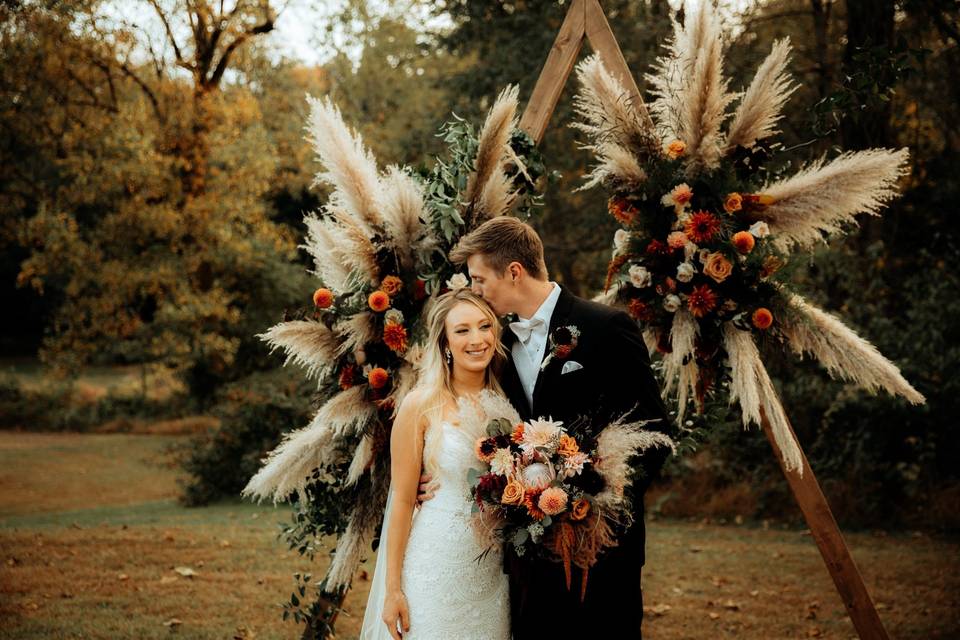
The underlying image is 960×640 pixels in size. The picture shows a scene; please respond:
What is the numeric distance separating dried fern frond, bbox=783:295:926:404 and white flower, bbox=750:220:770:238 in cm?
37

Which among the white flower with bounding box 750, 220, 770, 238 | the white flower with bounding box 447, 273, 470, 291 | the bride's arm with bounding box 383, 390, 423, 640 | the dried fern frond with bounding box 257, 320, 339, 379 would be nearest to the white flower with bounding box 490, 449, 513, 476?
the bride's arm with bounding box 383, 390, 423, 640

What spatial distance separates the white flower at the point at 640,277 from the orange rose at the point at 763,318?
0.56 m

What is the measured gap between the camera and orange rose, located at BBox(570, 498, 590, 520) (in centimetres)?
301

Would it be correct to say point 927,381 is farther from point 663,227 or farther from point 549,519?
point 549,519

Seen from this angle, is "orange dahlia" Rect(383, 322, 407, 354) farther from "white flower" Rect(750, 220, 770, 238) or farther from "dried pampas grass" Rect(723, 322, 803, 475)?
"white flower" Rect(750, 220, 770, 238)

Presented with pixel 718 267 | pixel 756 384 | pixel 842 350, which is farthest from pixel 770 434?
pixel 718 267

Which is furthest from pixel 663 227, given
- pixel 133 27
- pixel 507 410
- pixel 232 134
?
pixel 133 27

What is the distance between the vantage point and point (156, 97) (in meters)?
17.2

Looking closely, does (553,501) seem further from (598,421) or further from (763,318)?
(763,318)

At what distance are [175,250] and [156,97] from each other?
11.7 ft

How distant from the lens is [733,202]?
4227 millimetres

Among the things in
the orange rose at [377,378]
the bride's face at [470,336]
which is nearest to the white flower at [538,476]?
the bride's face at [470,336]

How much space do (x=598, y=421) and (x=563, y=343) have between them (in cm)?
34

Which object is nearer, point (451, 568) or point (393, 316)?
point (451, 568)
